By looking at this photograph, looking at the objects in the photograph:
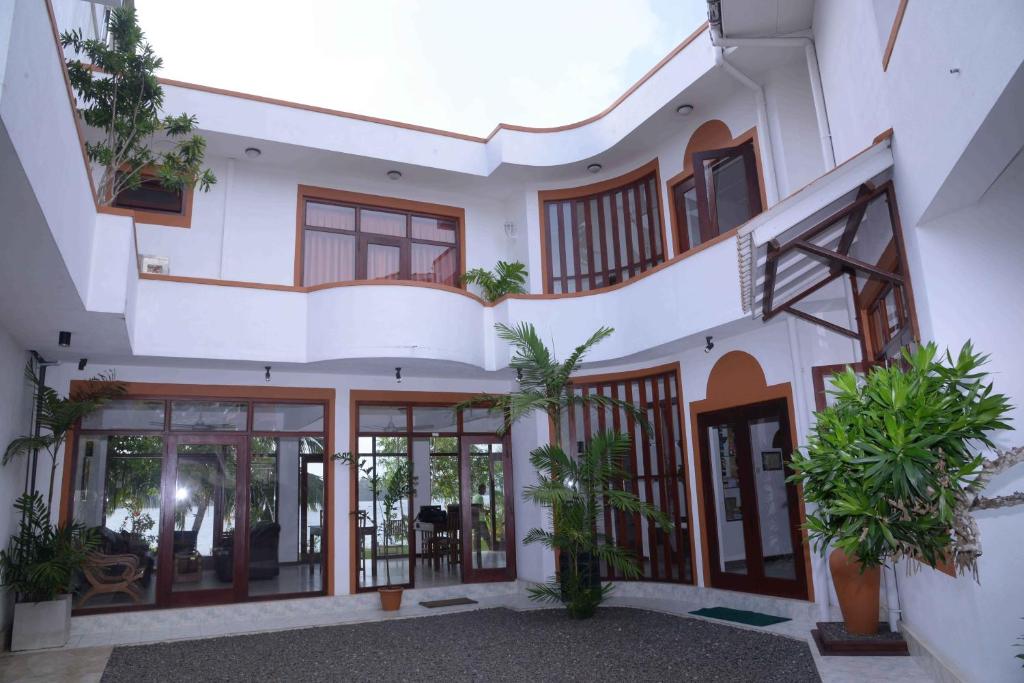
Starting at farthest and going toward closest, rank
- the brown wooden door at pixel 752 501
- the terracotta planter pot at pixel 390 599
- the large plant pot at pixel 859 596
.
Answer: the terracotta planter pot at pixel 390 599, the brown wooden door at pixel 752 501, the large plant pot at pixel 859 596

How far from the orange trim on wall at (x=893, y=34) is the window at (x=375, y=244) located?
7051 mm

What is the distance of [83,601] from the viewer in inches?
348

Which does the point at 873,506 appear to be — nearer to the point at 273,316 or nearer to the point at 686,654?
the point at 686,654

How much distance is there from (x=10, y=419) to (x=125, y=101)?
12.4 ft

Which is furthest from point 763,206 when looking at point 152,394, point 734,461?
point 152,394

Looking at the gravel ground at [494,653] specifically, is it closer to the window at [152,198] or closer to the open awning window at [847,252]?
the open awning window at [847,252]

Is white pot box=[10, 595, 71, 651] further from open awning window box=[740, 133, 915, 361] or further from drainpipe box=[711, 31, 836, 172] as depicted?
drainpipe box=[711, 31, 836, 172]

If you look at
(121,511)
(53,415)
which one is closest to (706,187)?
(53,415)

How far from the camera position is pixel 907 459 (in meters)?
2.77

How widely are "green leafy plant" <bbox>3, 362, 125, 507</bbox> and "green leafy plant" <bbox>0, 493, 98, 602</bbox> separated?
336mm

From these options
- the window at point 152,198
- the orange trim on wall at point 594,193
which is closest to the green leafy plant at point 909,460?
the orange trim on wall at point 594,193

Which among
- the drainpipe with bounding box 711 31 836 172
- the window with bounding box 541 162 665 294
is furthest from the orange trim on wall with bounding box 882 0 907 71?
the window with bounding box 541 162 665 294

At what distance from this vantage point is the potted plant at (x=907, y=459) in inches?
110

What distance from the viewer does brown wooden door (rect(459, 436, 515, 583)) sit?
11023 mm
